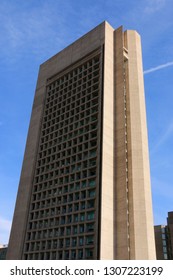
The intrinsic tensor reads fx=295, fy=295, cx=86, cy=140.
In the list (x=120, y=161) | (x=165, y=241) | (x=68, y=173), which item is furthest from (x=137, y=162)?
(x=165, y=241)

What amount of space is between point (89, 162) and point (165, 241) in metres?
55.2

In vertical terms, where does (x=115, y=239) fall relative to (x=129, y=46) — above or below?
below

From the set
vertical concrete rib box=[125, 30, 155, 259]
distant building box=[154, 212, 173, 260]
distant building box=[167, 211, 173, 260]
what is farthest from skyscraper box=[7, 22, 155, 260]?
distant building box=[154, 212, 173, 260]

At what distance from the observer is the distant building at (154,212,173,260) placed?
84.4 m

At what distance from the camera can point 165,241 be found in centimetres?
8688

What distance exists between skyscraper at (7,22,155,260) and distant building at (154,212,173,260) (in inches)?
1830

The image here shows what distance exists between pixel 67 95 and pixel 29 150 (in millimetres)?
12767

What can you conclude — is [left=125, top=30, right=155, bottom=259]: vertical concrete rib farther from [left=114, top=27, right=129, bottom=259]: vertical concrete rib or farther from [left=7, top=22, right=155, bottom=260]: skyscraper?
[left=114, top=27, right=129, bottom=259]: vertical concrete rib

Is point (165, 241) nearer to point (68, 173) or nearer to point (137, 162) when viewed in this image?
point (137, 162)

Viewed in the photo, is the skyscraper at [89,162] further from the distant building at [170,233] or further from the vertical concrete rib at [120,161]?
the distant building at [170,233]

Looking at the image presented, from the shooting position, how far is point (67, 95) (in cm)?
5603
